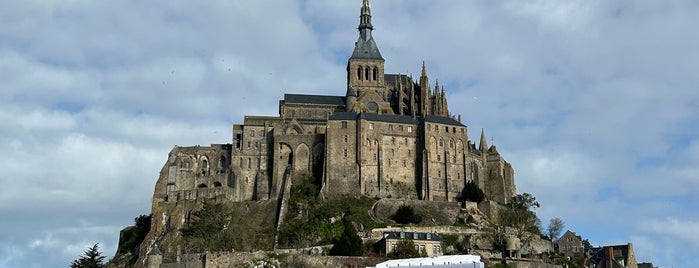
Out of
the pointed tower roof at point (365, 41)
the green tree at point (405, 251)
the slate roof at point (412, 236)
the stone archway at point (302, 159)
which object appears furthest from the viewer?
the pointed tower roof at point (365, 41)

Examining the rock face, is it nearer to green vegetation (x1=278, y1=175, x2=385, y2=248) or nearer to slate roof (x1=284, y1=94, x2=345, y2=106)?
green vegetation (x1=278, y1=175, x2=385, y2=248)

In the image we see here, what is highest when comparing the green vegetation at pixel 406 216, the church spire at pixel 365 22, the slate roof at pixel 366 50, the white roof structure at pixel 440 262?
the church spire at pixel 365 22

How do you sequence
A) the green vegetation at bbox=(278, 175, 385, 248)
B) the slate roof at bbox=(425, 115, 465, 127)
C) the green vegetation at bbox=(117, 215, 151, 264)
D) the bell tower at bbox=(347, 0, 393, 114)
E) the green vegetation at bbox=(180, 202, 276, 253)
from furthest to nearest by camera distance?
the bell tower at bbox=(347, 0, 393, 114) → the slate roof at bbox=(425, 115, 465, 127) → the green vegetation at bbox=(117, 215, 151, 264) → the green vegetation at bbox=(278, 175, 385, 248) → the green vegetation at bbox=(180, 202, 276, 253)

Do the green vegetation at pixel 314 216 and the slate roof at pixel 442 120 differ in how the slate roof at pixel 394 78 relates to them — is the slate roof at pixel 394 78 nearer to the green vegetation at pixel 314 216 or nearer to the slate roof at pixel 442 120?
the slate roof at pixel 442 120

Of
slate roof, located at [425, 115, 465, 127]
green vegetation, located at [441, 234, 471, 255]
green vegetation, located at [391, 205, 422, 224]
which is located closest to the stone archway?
green vegetation, located at [391, 205, 422, 224]

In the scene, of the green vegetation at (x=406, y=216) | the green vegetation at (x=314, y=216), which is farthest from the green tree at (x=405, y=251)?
the green vegetation at (x=406, y=216)

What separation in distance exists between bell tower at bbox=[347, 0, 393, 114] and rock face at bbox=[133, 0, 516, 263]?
0.36 m

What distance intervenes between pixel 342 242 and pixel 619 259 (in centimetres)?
2745

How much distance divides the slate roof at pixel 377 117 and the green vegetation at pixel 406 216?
12.3 meters

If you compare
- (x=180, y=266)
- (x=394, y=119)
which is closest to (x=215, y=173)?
(x=394, y=119)

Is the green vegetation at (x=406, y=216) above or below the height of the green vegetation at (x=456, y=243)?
above

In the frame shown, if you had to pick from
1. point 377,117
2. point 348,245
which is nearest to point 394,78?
point 377,117

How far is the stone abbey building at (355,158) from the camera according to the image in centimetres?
9656

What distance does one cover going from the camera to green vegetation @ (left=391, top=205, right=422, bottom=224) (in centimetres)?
8931
